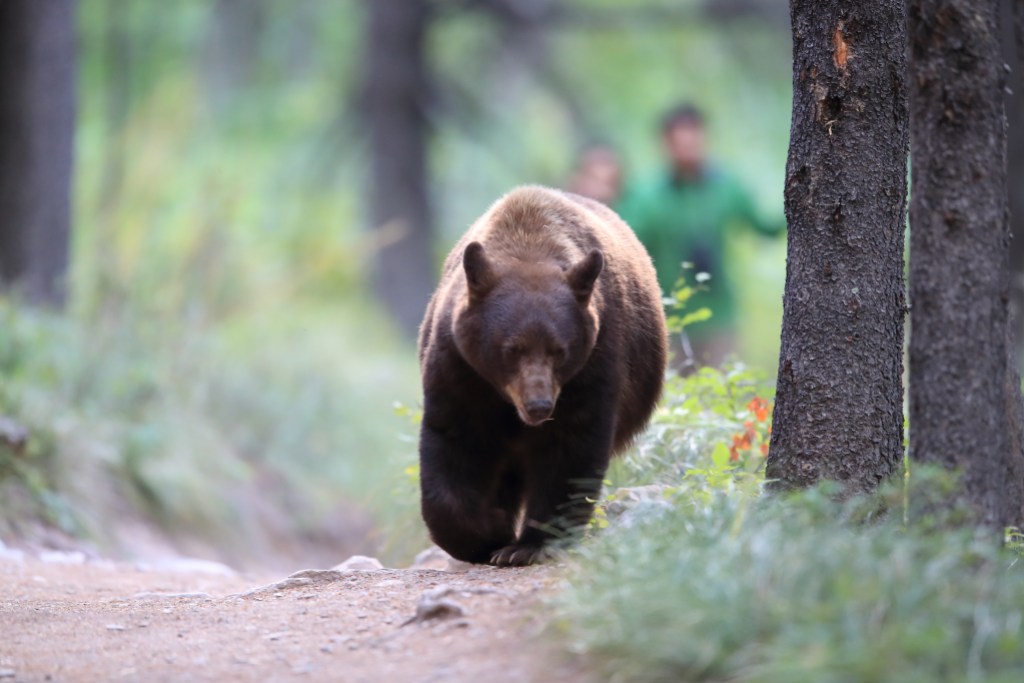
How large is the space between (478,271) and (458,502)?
101 centimetres

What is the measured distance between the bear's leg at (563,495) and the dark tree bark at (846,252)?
881 mm

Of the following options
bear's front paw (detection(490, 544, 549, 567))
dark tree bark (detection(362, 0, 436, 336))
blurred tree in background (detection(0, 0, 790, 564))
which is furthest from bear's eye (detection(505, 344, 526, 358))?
dark tree bark (detection(362, 0, 436, 336))

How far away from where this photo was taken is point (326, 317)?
16.5m

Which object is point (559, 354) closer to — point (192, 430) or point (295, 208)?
point (192, 430)

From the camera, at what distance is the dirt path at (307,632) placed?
402 centimetres

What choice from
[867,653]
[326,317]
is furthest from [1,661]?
[326,317]

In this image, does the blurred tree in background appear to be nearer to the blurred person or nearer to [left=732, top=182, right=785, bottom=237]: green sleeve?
the blurred person

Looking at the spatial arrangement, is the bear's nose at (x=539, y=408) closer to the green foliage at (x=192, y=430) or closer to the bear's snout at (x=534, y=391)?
the bear's snout at (x=534, y=391)

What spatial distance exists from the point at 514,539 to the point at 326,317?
11.0 metres

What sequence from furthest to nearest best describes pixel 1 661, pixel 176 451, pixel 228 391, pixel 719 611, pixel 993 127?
pixel 228 391 < pixel 176 451 < pixel 1 661 < pixel 993 127 < pixel 719 611

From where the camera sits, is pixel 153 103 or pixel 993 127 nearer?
pixel 993 127

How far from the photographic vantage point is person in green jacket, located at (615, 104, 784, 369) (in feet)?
Answer: 33.9

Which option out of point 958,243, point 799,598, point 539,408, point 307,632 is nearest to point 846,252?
point 958,243

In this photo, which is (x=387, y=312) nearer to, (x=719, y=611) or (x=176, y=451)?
(x=176, y=451)
